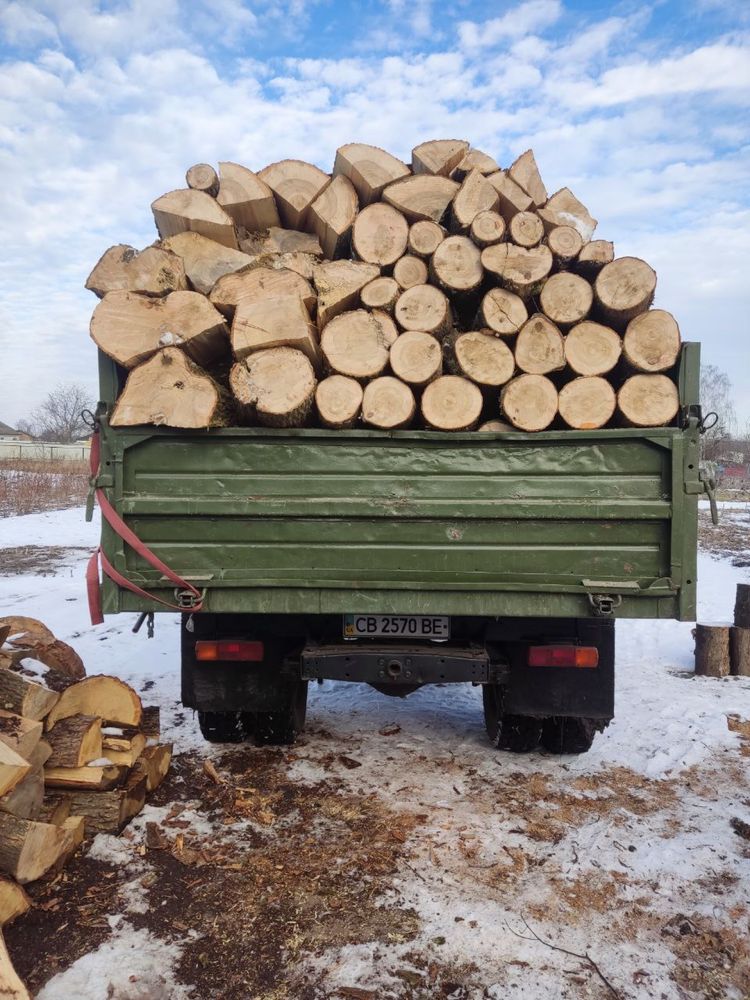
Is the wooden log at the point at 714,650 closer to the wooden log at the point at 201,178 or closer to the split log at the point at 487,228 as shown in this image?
the split log at the point at 487,228

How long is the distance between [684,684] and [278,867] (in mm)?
3707

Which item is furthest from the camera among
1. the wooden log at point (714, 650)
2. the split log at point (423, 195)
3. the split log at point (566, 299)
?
the wooden log at point (714, 650)

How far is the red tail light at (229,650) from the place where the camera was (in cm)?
351

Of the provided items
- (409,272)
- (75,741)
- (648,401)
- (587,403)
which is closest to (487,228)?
(409,272)

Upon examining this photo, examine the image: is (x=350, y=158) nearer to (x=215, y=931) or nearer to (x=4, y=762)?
(x=4, y=762)

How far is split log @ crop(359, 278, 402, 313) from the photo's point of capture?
339 centimetres

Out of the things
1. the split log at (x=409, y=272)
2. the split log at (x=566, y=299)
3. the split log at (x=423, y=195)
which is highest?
the split log at (x=423, y=195)

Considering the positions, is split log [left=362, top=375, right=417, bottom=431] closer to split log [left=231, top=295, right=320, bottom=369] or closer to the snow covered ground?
split log [left=231, top=295, right=320, bottom=369]

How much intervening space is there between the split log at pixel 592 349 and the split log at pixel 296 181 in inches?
60.9

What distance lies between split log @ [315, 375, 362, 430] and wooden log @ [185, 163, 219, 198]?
1296 mm

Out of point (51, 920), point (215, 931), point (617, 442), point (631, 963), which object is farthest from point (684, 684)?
point (51, 920)

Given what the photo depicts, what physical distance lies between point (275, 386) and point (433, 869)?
6.92 feet

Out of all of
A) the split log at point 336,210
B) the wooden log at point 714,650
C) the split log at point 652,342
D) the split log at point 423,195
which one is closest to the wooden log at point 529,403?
the split log at point 652,342

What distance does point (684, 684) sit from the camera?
533cm
